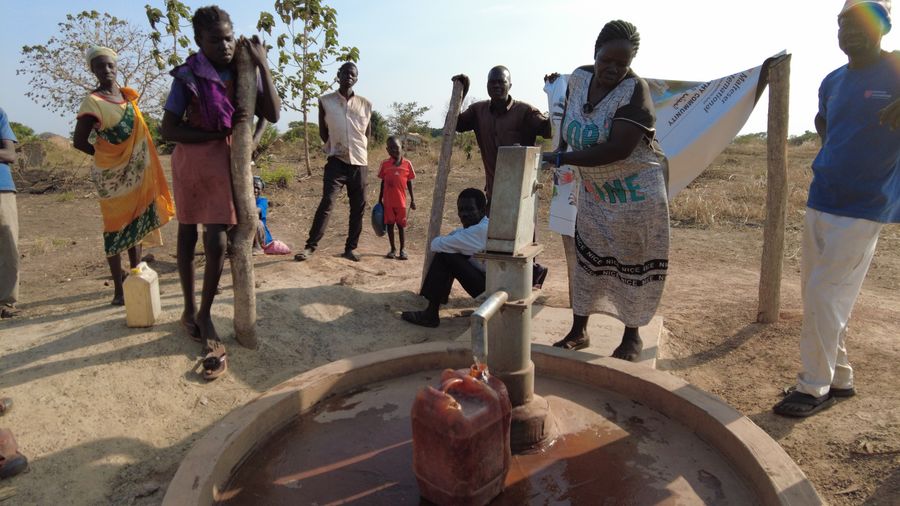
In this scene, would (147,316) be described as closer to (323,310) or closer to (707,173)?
(323,310)

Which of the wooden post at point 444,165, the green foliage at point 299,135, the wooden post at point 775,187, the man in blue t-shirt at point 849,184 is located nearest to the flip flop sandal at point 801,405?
the man in blue t-shirt at point 849,184

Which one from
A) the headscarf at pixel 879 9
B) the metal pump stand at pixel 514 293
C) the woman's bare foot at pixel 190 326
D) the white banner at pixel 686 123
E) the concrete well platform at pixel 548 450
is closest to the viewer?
the metal pump stand at pixel 514 293

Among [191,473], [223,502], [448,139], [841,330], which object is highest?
[448,139]

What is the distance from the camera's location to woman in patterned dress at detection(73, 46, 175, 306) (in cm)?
344

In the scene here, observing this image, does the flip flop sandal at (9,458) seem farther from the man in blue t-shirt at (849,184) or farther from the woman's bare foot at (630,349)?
the man in blue t-shirt at (849,184)

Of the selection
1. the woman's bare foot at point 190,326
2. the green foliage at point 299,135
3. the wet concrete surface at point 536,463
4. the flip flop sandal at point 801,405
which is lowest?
the flip flop sandal at point 801,405

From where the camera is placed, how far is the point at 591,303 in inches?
110

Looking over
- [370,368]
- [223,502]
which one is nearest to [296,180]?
[370,368]

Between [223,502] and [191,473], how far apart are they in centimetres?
16

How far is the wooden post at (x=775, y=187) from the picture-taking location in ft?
11.5

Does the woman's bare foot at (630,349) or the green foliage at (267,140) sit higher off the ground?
the green foliage at (267,140)

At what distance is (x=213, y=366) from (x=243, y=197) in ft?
2.79

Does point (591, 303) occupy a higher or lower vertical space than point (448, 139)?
lower

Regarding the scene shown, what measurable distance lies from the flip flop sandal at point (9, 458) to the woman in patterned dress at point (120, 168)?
5.03 ft
